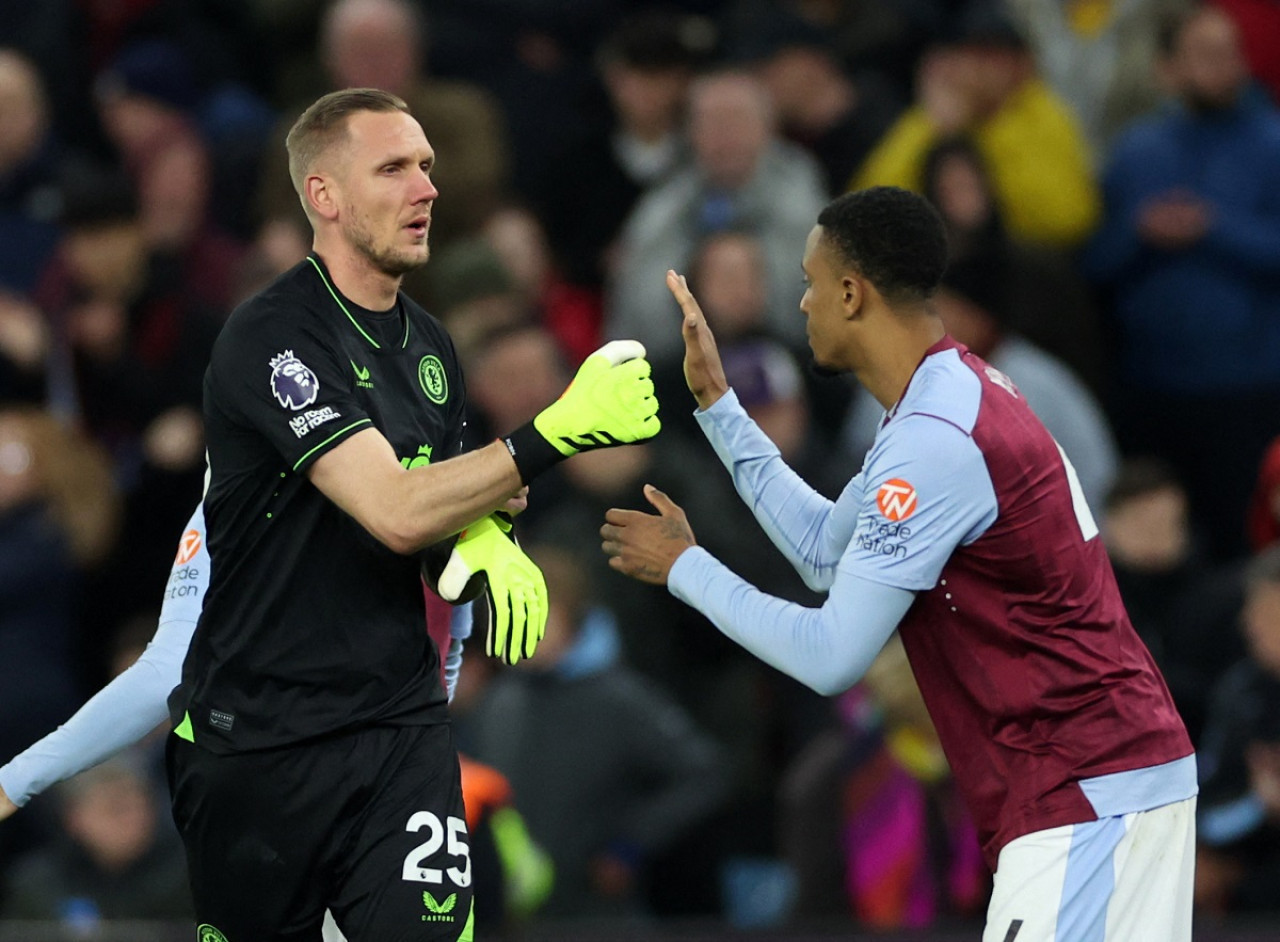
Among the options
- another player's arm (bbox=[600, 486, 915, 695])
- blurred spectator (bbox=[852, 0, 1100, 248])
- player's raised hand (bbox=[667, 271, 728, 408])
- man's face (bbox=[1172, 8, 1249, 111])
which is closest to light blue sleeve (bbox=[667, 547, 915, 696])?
another player's arm (bbox=[600, 486, 915, 695])

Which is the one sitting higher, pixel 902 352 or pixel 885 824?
pixel 902 352

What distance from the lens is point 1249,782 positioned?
23.7 ft

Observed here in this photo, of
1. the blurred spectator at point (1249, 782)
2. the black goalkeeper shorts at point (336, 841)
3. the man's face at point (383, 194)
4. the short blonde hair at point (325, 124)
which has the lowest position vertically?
the blurred spectator at point (1249, 782)

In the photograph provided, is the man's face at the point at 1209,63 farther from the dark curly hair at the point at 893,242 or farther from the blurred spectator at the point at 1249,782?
the dark curly hair at the point at 893,242

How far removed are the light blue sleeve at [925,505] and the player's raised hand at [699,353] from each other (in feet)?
2.14

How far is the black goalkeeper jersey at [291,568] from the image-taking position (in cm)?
441

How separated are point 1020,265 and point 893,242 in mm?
4496

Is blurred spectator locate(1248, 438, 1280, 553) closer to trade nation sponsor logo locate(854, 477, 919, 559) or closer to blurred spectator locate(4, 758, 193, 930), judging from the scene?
trade nation sponsor logo locate(854, 477, 919, 559)

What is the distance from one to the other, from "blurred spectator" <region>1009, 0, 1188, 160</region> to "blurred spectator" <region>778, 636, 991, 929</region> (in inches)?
126

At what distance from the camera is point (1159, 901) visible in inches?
171

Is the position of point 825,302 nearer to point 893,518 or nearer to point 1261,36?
point 893,518

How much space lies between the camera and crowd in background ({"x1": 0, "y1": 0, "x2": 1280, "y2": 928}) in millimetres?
7570

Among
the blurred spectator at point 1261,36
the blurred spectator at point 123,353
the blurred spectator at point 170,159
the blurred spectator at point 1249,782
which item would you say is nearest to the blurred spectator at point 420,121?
the blurred spectator at point 170,159

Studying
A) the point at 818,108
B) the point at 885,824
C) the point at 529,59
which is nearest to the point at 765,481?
the point at 885,824
